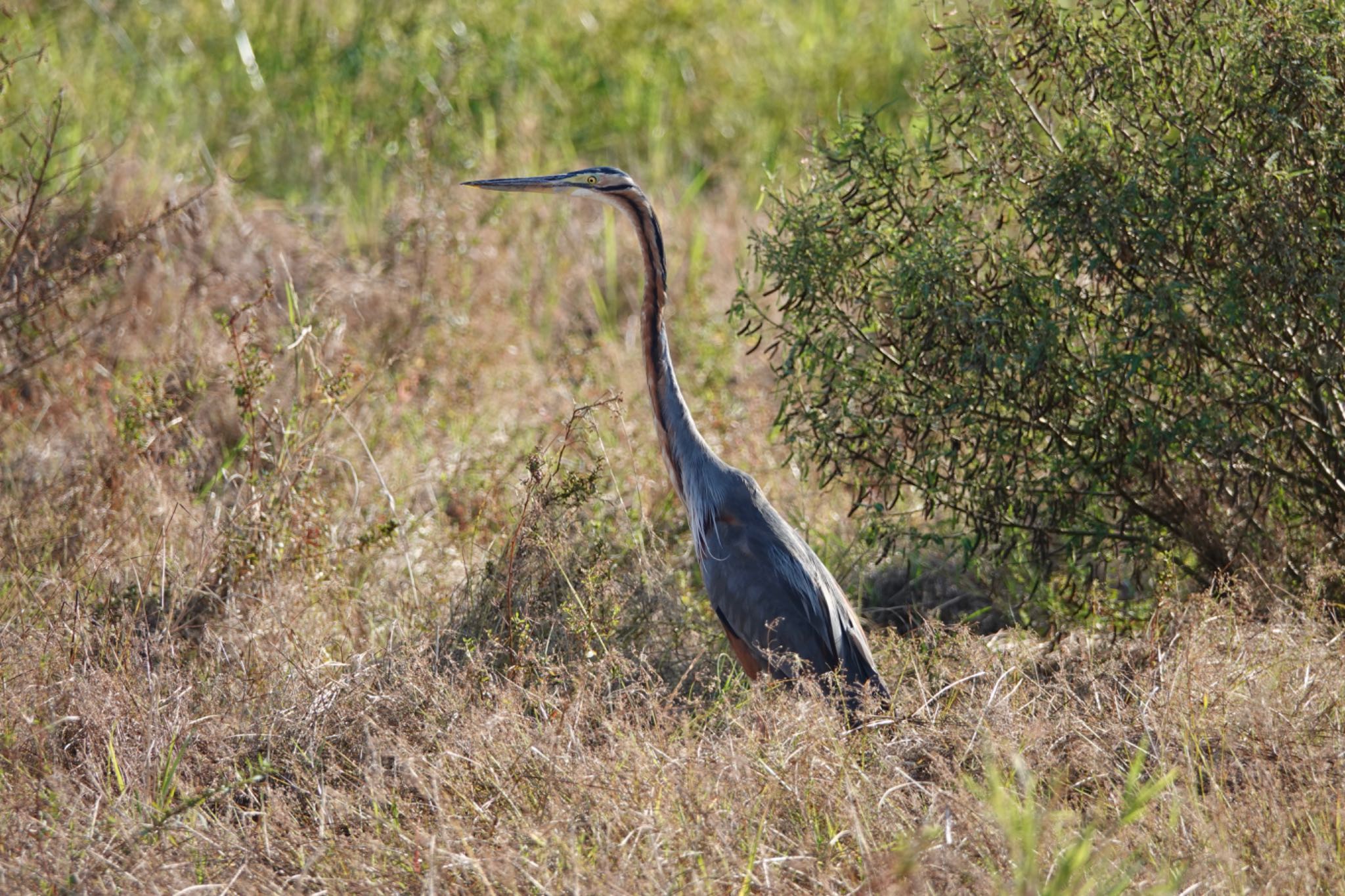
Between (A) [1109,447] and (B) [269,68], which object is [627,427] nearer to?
(A) [1109,447]

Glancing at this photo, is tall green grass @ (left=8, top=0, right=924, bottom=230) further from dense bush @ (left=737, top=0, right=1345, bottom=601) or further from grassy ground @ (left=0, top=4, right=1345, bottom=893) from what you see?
dense bush @ (left=737, top=0, right=1345, bottom=601)

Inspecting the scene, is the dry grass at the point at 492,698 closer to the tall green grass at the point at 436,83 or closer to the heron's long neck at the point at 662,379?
the heron's long neck at the point at 662,379

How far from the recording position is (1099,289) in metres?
4.37

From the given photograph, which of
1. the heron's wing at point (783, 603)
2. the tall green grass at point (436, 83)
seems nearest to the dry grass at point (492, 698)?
the heron's wing at point (783, 603)

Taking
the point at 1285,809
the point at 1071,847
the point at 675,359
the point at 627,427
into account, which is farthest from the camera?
the point at 675,359

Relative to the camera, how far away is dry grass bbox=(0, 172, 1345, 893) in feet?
10.3

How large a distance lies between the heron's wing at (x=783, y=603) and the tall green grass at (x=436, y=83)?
4115mm

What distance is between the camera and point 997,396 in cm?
430

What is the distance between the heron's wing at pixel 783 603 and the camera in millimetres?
4309

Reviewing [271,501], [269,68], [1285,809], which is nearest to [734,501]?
[271,501]

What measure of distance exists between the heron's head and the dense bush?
564mm

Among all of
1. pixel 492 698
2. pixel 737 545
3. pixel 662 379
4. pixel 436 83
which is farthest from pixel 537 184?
pixel 436 83

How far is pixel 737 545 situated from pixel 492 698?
0.99 meters

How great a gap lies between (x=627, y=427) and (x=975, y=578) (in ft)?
5.92
